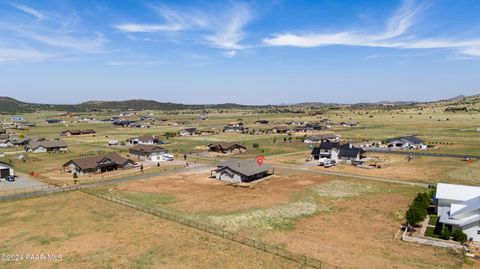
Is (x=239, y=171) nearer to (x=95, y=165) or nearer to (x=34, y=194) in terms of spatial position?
(x=95, y=165)

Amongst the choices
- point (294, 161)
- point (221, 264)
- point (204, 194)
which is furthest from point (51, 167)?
point (221, 264)

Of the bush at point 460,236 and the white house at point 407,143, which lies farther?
the white house at point 407,143

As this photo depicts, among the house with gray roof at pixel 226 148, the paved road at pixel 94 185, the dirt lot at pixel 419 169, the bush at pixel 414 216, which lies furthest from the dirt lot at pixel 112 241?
the house with gray roof at pixel 226 148

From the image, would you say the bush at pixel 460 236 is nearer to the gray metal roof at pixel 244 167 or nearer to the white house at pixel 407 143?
the gray metal roof at pixel 244 167

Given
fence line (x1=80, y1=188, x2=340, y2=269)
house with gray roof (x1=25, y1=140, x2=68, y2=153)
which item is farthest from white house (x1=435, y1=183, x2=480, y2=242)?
house with gray roof (x1=25, y1=140, x2=68, y2=153)

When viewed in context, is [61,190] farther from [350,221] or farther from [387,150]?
[387,150]

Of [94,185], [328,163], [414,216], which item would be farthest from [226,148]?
[414,216]

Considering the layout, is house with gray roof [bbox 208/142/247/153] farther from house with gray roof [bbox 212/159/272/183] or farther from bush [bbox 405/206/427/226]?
bush [bbox 405/206/427/226]
